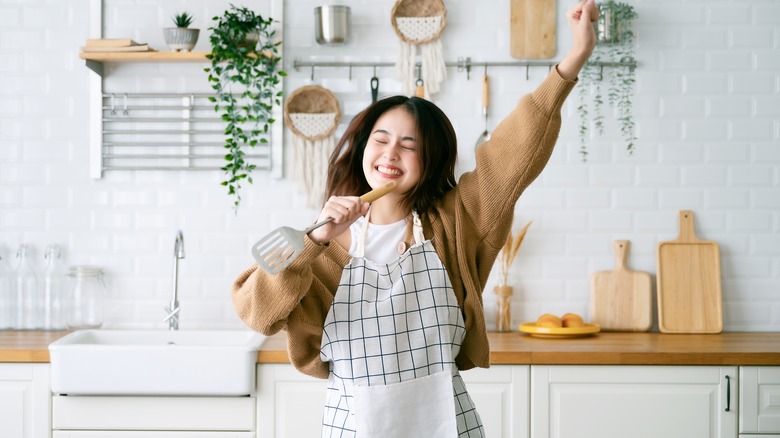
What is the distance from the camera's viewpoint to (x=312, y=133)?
11.5 feet

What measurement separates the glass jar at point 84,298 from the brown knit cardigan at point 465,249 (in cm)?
186

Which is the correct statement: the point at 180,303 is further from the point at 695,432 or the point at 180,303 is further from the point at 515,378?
the point at 695,432

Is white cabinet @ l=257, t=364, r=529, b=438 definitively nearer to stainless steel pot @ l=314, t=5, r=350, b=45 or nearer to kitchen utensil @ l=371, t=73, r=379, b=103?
kitchen utensil @ l=371, t=73, r=379, b=103

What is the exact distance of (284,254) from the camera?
1545 millimetres

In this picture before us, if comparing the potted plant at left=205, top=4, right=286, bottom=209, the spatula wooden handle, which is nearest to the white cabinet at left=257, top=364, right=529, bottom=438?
the potted plant at left=205, top=4, right=286, bottom=209

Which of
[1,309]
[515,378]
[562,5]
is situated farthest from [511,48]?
[1,309]

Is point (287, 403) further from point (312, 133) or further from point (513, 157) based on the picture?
point (513, 157)

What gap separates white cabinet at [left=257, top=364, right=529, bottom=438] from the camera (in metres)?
2.96

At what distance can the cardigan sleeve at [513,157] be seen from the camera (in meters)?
1.69

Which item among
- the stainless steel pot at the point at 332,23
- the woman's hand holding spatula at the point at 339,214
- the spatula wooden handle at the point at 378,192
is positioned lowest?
the woman's hand holding spatula at the point at 339,214

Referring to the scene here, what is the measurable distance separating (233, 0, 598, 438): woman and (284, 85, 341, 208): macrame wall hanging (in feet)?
5.36

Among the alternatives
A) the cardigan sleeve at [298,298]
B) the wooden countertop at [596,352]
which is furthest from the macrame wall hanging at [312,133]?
the cardigan sleeve at [298,298]

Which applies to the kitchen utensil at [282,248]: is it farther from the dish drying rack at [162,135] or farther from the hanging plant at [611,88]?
the hanging plant at [611,88]

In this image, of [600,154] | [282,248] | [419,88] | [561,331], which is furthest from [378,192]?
[600,154]
